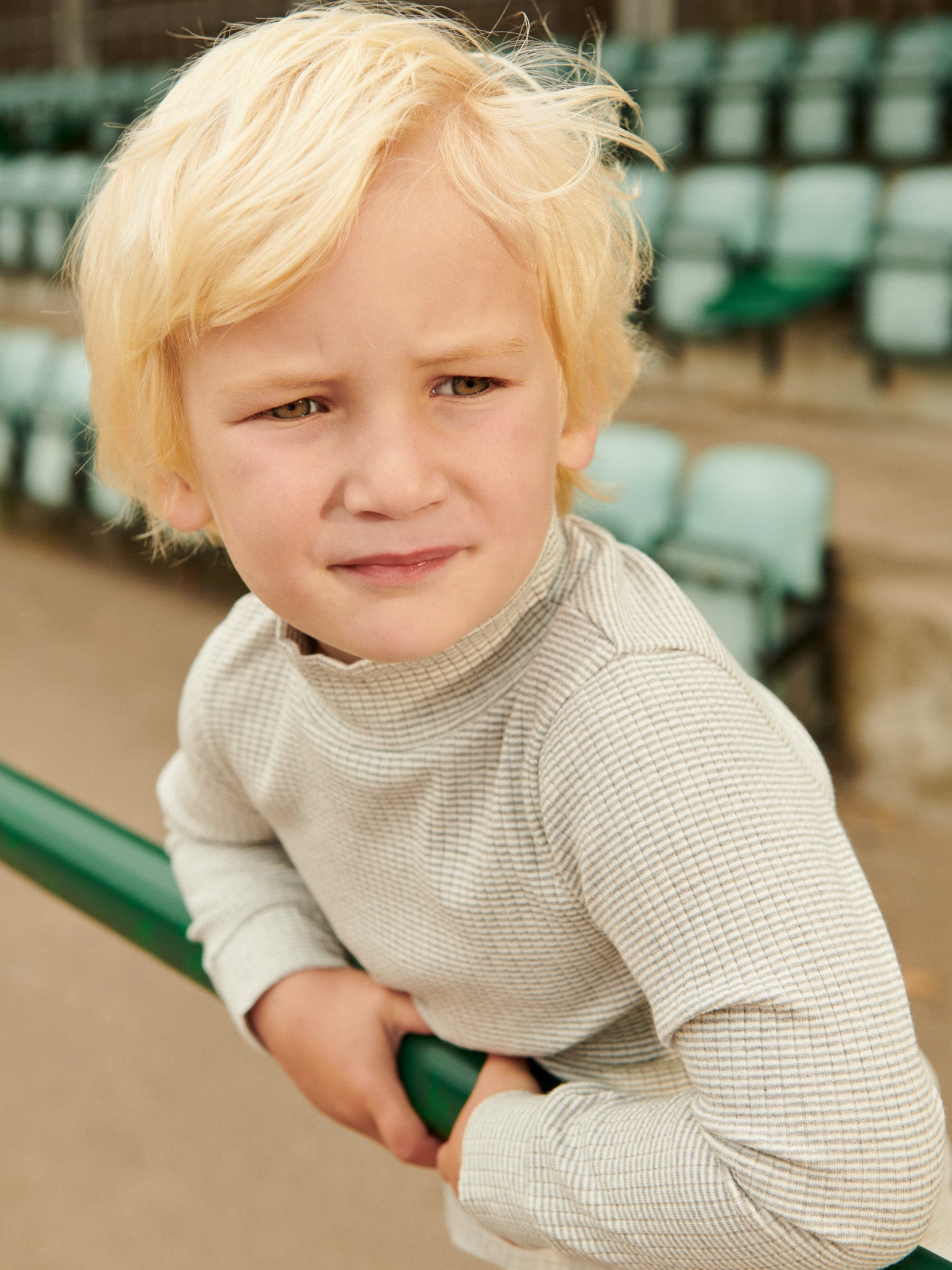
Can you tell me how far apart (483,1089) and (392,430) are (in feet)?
0.96

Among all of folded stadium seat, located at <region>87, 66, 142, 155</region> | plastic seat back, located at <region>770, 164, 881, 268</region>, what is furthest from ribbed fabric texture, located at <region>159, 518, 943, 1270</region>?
folded stadium seat, located at <region>87, 66, 142, 155</region>

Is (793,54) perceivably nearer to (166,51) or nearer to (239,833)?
(239,833)

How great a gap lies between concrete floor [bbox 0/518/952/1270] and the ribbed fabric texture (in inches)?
40.1

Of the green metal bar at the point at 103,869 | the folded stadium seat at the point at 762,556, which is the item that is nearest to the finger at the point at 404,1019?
the green metal bar at the point at 103,869

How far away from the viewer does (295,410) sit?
1.54ft

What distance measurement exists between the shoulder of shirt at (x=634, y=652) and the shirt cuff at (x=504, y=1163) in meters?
0.18

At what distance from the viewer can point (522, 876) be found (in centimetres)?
51

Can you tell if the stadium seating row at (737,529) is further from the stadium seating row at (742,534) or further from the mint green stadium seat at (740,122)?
the mint green stadium seat at (740,122)

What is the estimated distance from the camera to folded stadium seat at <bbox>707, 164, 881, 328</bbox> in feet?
11.6

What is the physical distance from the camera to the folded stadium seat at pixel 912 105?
13.0ft

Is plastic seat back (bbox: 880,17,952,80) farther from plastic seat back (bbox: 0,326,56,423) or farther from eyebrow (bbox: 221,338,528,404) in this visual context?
eyebrow (bbox: 221,338,528,404)

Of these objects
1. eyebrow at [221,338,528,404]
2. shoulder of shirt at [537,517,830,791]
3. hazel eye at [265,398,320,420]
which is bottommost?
shoulder of shirt at [537,517,830,791]

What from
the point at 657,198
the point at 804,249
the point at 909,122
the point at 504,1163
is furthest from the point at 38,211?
the point at 504,1163

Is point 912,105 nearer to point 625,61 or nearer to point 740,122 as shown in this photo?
point 740,122
